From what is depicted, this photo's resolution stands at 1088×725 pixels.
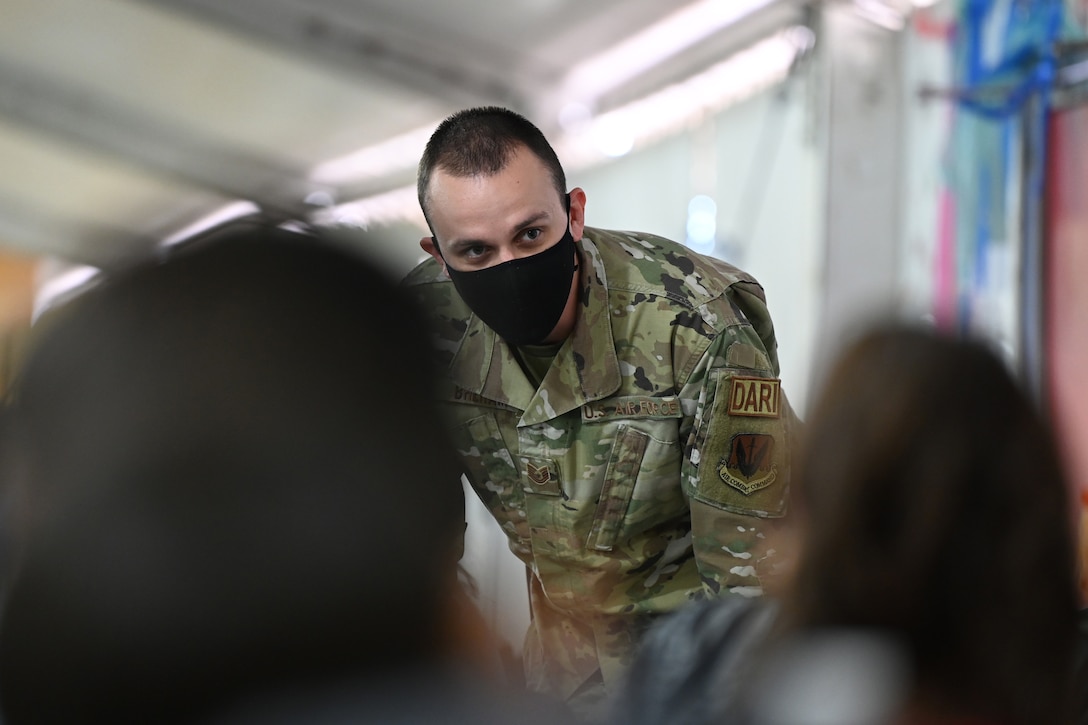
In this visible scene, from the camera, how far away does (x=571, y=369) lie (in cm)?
166

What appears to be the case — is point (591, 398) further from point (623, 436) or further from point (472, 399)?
point (472, 399)

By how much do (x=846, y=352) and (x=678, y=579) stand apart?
1.00m

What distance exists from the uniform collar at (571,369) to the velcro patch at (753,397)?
20 cm

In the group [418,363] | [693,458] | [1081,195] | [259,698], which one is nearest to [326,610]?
[259,698]

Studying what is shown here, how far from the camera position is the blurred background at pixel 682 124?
125 inches

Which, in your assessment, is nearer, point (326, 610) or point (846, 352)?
point (326, 610)

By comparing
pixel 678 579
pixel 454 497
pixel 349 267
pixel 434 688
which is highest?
pixel 349 267

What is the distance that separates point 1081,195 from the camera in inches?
121

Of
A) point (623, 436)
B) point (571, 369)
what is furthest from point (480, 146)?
point (623, 436)

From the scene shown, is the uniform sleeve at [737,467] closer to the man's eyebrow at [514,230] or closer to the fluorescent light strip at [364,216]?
the man's eyebrow at [514,230]

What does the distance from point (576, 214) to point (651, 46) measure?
118 inches

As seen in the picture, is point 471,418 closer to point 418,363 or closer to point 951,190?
point 418,363

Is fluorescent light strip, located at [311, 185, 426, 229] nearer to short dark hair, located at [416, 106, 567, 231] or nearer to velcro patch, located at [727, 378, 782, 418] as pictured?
short dark hair, located at [416, 106, 567, 231]

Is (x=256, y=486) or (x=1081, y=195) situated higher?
(x=1081, y=195)
